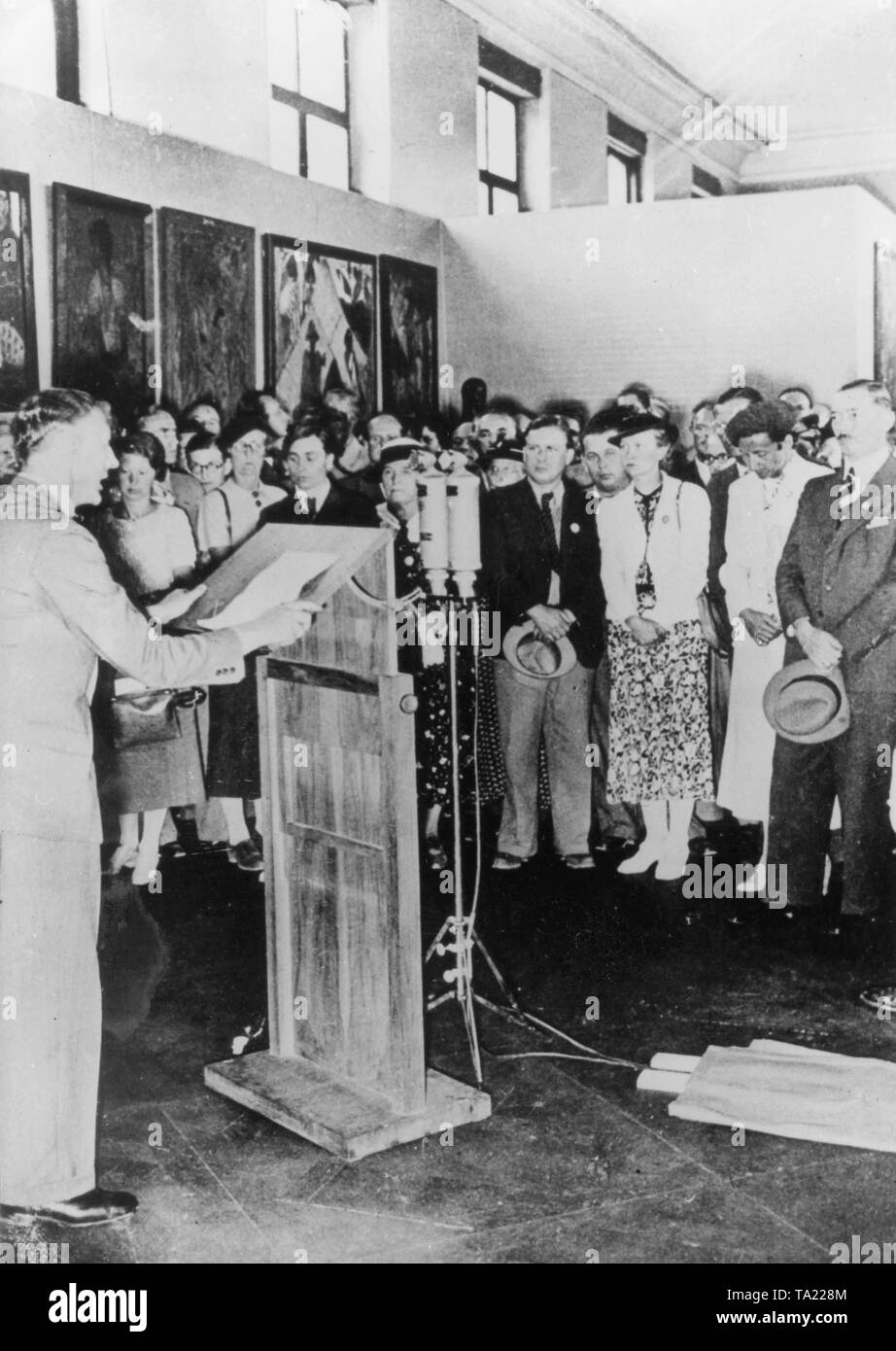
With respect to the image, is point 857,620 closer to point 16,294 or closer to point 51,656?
point 51,656

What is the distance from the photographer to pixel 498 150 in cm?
913

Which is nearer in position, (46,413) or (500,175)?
(46,413)

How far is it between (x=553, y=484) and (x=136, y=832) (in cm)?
213

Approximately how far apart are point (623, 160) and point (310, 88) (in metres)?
3.98

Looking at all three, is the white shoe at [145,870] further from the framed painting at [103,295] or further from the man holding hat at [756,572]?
the man holding hat at [756,572]

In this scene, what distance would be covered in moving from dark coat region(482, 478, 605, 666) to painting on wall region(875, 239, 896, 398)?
1.99 meters

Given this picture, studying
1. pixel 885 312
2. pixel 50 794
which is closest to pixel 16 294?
pixel 50 794

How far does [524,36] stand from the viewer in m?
8.74

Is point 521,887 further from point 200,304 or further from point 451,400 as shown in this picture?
point 451,400

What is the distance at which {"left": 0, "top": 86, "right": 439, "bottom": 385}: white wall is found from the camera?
18.1ft

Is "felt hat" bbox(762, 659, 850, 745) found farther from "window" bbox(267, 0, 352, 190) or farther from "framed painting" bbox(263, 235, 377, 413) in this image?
"window" bbox(267, 0, 352, 190)

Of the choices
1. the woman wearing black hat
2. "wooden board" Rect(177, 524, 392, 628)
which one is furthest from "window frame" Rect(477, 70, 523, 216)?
"wooden board" Rect(177, 524, 392, 628)

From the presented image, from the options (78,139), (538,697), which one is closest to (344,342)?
(78,139)

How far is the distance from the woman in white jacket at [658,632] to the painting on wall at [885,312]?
1861 millimetres
